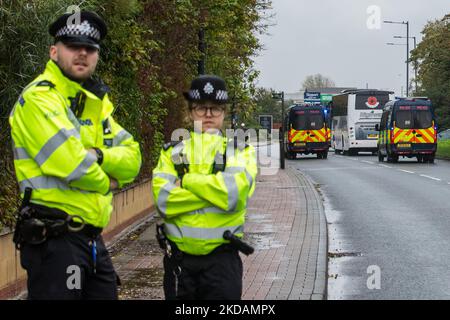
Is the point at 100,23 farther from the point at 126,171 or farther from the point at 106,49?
the point at 106,49

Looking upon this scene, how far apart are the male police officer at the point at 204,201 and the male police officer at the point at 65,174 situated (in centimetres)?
36

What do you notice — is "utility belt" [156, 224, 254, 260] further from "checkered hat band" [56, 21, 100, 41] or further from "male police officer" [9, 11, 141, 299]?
"checkered hat band" [56, 21, 100, 41]

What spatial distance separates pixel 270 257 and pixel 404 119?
92.5ft

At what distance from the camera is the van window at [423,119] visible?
120ft

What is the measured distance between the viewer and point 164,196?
14.0 ft

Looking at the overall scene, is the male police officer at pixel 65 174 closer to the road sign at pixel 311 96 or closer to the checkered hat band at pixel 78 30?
the checkered hat band at pixel 78 30

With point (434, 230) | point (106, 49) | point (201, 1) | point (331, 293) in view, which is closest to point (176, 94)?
point (201, 1)

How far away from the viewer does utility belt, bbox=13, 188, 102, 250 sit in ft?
12.4

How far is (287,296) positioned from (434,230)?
20.2ft

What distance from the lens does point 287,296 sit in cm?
736

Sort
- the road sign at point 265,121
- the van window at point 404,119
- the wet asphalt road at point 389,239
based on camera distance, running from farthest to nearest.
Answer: the van window at point 404,119, the road sign at point 265,121, the wet asphalt road at point 389,239

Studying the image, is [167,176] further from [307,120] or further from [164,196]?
[307,120]

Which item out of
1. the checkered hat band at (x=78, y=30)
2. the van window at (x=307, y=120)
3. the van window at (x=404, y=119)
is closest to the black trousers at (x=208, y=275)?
the checkered hat band at (x=78, y=30)

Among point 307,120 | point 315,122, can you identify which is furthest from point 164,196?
point 307,120
